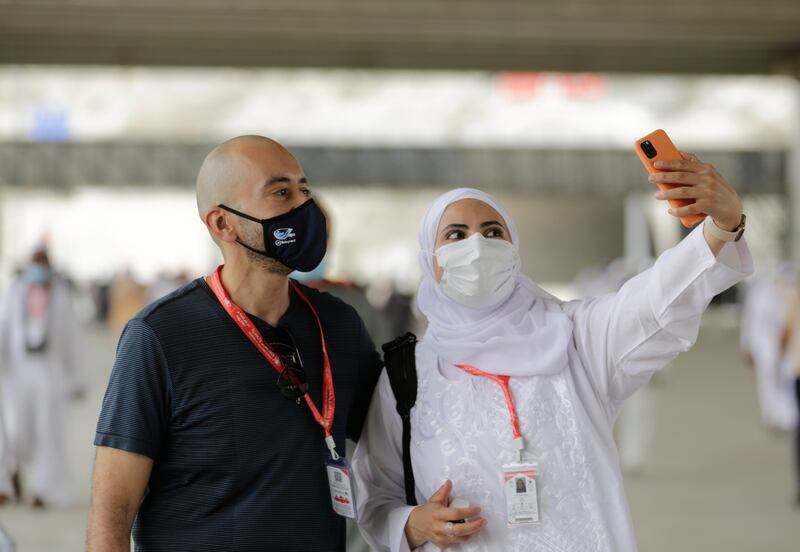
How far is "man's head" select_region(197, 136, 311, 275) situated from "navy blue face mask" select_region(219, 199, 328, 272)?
0.01 m

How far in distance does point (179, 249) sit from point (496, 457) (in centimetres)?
3685

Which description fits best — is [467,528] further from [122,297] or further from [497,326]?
[122,297]

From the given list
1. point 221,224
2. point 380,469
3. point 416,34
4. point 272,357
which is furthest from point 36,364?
point 416,34

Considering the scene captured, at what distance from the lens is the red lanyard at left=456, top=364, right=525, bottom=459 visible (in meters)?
2.52

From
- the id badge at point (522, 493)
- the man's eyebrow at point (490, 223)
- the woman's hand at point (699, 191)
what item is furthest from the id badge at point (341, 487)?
the woman's hand at point (699, 191)

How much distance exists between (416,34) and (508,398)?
1761 centimetres

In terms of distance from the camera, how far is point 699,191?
7.46 ft

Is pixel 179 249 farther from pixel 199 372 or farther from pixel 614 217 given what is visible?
pixel 199 372

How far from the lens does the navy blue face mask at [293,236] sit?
99.7 inches

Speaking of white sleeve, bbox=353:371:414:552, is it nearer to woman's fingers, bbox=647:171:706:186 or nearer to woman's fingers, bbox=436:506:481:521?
woman's fingers, bbox=436:506:481:521

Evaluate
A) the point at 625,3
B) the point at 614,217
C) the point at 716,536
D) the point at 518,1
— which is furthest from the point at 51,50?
the point at 614,217

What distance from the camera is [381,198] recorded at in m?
37.6

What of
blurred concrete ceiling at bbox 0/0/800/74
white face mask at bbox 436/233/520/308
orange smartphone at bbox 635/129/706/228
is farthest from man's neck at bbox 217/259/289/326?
blurred concrete ceiling at bbox 0/0/800/74

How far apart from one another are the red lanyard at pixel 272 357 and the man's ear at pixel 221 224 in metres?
0.10
